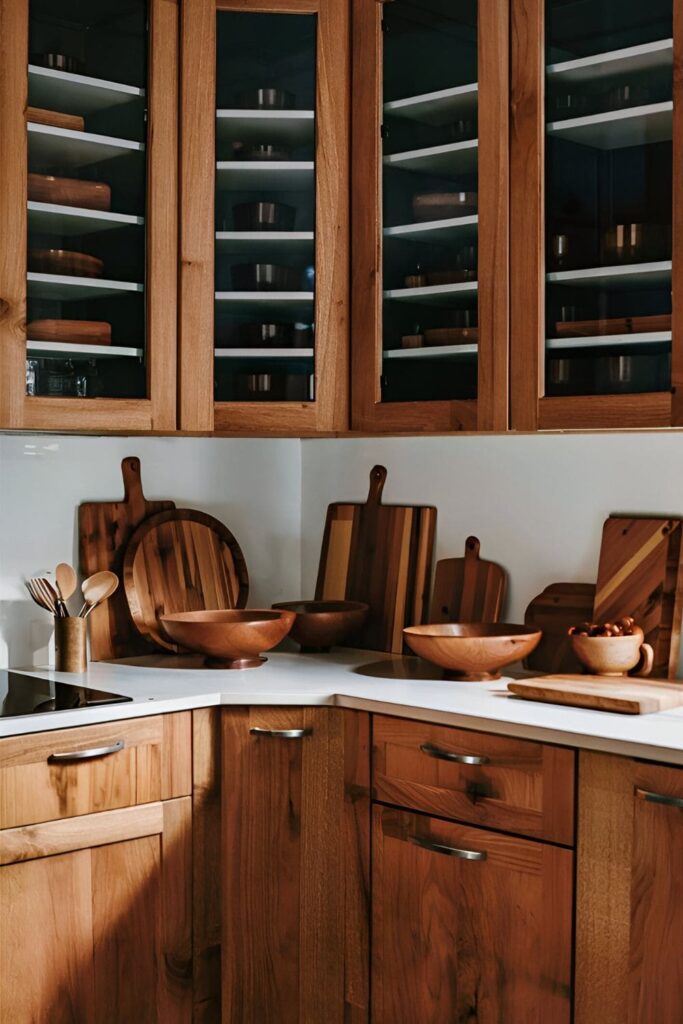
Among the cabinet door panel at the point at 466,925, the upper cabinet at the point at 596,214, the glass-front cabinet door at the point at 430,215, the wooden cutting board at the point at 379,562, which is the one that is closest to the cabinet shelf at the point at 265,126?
the glass-front cabinet door at the point at 430,215

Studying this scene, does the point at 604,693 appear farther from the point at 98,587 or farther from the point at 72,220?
the point at 72,220

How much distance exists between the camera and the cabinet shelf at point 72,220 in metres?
2.60

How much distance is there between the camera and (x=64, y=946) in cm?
236

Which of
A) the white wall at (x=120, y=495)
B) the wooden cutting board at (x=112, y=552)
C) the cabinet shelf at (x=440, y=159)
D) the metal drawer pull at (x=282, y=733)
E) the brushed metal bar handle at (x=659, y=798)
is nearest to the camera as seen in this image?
the brushed metal bar handle at (x=659, y=798)

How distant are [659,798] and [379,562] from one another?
1267mm

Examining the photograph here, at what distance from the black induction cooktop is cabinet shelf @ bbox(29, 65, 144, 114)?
3.89ft

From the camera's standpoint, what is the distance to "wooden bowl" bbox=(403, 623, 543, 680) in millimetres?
2639

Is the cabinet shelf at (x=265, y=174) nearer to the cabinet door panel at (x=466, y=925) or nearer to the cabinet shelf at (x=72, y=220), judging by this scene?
the cabinet shelf at (x=72, y=220)

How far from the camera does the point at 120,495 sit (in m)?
3.10

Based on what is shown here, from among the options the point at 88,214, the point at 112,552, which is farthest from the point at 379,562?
the point at 88,214

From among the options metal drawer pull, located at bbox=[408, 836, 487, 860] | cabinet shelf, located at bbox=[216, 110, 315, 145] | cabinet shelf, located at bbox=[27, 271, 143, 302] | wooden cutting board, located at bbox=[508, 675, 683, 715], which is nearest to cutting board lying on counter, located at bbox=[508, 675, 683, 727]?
wooden cutting board, located at bbox=[508, 675, 683, 715]

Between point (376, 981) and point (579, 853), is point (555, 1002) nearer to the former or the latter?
point (579, 853)

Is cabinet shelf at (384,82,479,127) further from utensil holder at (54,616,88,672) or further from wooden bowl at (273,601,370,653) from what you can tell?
utensil holder at (54,616,88,672)

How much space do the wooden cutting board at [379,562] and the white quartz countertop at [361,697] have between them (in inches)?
3.4
